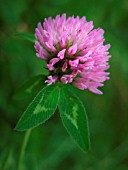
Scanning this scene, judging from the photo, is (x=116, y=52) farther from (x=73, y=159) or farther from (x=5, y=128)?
(x=5, y=128)

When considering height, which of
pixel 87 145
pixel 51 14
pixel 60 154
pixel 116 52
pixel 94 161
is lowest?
pixel 94 161

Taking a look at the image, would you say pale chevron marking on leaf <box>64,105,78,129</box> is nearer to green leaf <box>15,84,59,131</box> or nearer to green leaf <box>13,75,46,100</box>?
green leaf <box>15,84,59,131</box>

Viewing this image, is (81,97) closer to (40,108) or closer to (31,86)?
(31,86)

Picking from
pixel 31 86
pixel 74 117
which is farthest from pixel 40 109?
pixel 31 86

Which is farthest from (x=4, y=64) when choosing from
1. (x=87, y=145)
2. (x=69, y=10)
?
(x=87, y=145)

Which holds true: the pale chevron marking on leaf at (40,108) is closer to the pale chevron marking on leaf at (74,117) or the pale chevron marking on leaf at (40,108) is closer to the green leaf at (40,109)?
the green leaf at (40,109)

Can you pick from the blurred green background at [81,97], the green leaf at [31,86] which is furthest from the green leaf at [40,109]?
the blurred green background at [81,97]
